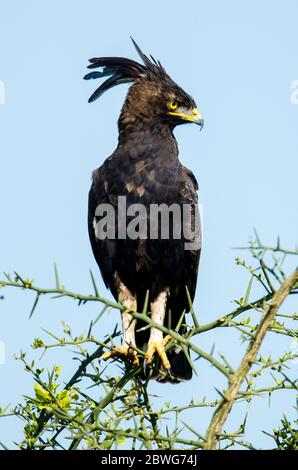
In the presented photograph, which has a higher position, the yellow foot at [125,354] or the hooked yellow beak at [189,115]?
the hooked yellow beak at [189,115]

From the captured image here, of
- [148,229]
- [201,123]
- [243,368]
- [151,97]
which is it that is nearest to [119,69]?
[151,97]

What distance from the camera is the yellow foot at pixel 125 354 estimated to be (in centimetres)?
606

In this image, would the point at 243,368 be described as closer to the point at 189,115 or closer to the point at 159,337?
the point at 159,337

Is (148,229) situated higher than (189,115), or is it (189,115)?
(189,115)

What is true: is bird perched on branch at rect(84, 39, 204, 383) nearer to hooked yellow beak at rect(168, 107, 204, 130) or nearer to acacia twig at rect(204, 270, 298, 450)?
hooked yellow beak at rect(168, 107, 204, 130)

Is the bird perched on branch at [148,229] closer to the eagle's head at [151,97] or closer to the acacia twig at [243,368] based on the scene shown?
the eagle's head at [151,97]

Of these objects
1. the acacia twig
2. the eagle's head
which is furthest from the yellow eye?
the acacia twig

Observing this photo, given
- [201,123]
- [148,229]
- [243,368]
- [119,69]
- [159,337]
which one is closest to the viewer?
[243,368]

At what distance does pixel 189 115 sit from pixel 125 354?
7.48 feet

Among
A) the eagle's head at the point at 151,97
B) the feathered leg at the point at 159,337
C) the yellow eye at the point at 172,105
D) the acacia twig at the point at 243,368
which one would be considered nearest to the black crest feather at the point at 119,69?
the eagle's head at the point at 151,97

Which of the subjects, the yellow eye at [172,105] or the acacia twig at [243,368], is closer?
the acacia twig at [243,368]

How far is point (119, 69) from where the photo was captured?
25.5 feet
